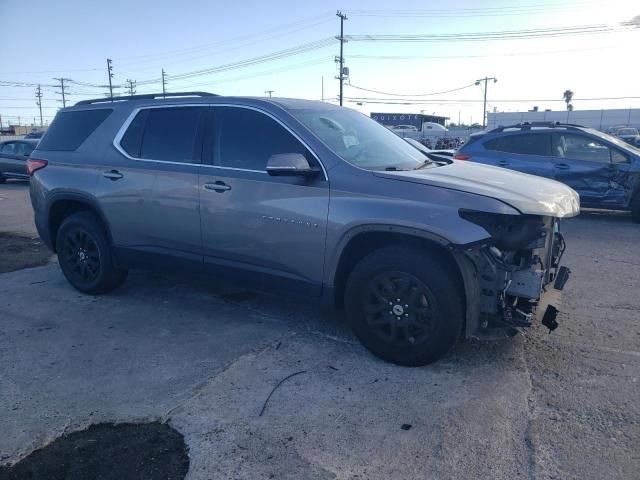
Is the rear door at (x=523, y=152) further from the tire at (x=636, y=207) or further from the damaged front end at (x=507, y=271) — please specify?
the damaged front end at (x=507, y=271)

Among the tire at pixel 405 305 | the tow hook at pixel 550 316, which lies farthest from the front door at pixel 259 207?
the tow hook at pixel 550 316

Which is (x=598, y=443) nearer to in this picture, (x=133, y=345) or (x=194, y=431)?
(x=194, y=431)

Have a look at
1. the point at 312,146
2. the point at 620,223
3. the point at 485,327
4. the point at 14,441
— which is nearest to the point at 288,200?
the point at 312,146

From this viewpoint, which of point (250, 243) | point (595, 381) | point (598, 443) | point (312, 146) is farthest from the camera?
point (250, 243)

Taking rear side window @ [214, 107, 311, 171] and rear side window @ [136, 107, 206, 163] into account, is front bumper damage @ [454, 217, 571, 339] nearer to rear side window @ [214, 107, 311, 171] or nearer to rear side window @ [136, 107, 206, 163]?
rear side window @ [214, 107, 311, 171]

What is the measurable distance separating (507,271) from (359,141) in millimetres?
1655

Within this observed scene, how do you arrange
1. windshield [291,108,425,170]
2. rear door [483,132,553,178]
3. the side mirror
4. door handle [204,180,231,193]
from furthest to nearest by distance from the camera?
rear door [483,132,553,178]
door handle [204,180,231,193]
windshield [291,108,425,170]
the side mirror

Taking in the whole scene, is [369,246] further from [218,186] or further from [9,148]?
[9,148]

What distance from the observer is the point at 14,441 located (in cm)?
298

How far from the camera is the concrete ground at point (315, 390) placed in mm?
2787

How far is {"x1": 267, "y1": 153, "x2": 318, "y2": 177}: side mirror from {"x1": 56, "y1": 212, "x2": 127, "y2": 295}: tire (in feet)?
7.86

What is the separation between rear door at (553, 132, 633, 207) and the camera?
916cm

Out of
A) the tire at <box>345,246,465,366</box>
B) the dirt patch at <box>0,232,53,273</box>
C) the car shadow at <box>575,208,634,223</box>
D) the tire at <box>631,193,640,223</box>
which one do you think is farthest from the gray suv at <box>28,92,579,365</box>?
the car shadow at <box>575,208,634,223</box>

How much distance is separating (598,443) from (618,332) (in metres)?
1.82
